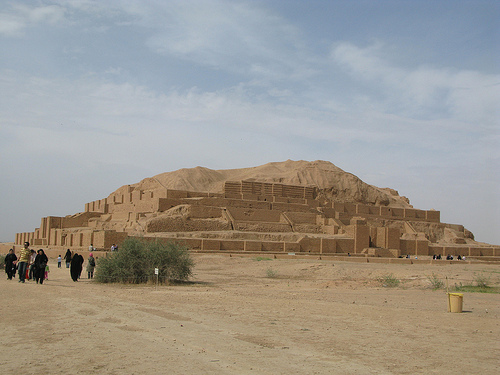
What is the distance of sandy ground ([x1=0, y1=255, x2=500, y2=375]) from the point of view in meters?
5.33

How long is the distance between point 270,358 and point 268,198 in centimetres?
3458

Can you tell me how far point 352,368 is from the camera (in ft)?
17.4

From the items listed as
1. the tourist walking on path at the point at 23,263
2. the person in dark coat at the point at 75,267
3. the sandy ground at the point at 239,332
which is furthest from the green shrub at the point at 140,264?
the tourist walking on path at the point at 23,263

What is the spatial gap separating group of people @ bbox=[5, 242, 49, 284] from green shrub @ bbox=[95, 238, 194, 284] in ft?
5.42

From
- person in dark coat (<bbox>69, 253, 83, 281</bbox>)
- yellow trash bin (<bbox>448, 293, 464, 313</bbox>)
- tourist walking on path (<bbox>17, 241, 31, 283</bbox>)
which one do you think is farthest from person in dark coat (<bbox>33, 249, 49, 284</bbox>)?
yellow trash bin (<bbox>448, 293, 464, 313</bbox>)

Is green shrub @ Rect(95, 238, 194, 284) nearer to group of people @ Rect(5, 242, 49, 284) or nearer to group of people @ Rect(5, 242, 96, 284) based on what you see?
group of people @ Rect(5, 242, 96, 284)

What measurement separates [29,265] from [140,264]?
311cm

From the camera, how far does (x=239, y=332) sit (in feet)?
23.3

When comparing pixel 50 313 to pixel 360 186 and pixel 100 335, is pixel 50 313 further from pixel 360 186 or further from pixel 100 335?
pixel 360 186

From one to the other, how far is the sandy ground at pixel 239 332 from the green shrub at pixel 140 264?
4.65ft

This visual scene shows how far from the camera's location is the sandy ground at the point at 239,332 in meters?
5.33

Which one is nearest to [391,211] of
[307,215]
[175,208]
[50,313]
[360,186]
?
[360,186]

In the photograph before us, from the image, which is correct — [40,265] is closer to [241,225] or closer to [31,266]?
[31,266]

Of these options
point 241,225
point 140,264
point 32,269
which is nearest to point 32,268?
point 32,269
